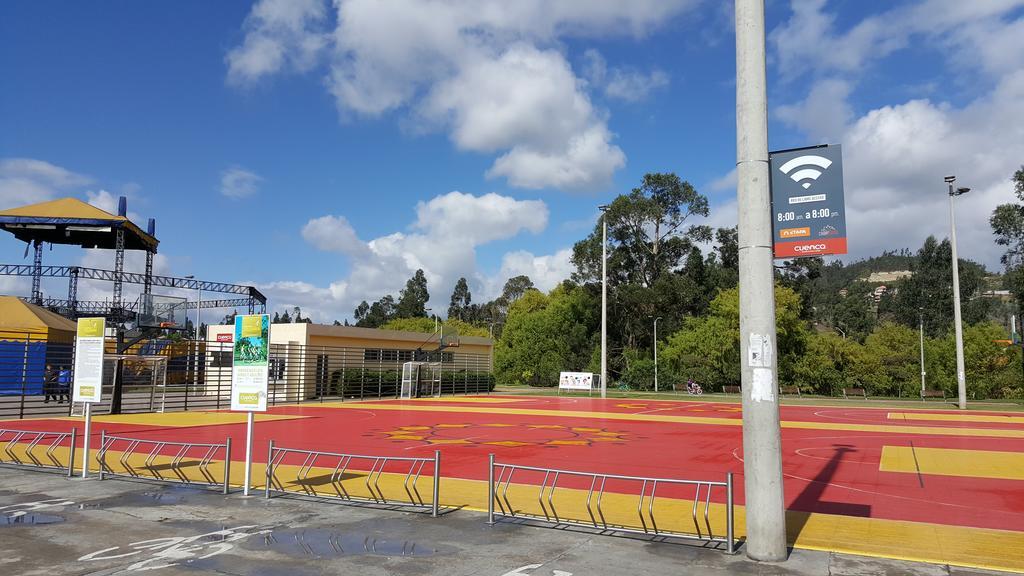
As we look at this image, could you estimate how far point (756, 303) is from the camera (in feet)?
23.4

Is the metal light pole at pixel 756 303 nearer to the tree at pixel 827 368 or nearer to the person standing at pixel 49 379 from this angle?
the person standing at pixel 49 379

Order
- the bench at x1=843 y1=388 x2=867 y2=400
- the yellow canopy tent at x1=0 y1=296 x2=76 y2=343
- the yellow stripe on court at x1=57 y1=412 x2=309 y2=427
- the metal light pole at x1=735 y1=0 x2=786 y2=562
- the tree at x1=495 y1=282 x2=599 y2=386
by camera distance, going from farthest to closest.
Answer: the tree at x1=495 y1=282 x2=599 y2=386
the bench at x1=843 y1=388 x2=867 y2=400
the yellow canopy tent at x1=0 y1=296 x2=76 y2=343
the yellow stripe on court at x1=57 y1=412 x2=309 y2=427
the metal light pole at x1=735 y1=0 x2=786 y2=562

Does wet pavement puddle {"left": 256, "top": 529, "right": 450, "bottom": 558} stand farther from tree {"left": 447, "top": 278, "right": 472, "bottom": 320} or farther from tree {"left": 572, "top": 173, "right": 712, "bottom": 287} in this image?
tree {"left": 447, "top": 278, "right": 472, "bottom": 320}

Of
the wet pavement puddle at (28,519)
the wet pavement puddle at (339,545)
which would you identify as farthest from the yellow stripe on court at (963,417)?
the wet pavement puddle at (28,519)

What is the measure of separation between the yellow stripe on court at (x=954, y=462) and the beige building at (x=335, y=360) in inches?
1023

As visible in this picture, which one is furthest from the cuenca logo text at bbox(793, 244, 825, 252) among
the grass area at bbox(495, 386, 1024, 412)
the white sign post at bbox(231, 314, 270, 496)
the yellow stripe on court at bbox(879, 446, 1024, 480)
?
the grass area at bbox(495, 386, 1024, 412)

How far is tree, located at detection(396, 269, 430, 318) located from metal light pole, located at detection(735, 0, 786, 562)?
390 ft

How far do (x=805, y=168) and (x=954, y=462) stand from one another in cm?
1095

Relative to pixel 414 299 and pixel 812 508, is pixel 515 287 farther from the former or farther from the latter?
pixel 812 508

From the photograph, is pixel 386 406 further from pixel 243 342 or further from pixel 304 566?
pixel 304 566

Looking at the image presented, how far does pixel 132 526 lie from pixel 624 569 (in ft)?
19.3

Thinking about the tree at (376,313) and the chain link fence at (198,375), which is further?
the tree at (376,313)

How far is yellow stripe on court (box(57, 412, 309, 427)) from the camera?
2294 centimetres

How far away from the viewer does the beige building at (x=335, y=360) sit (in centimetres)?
3678
